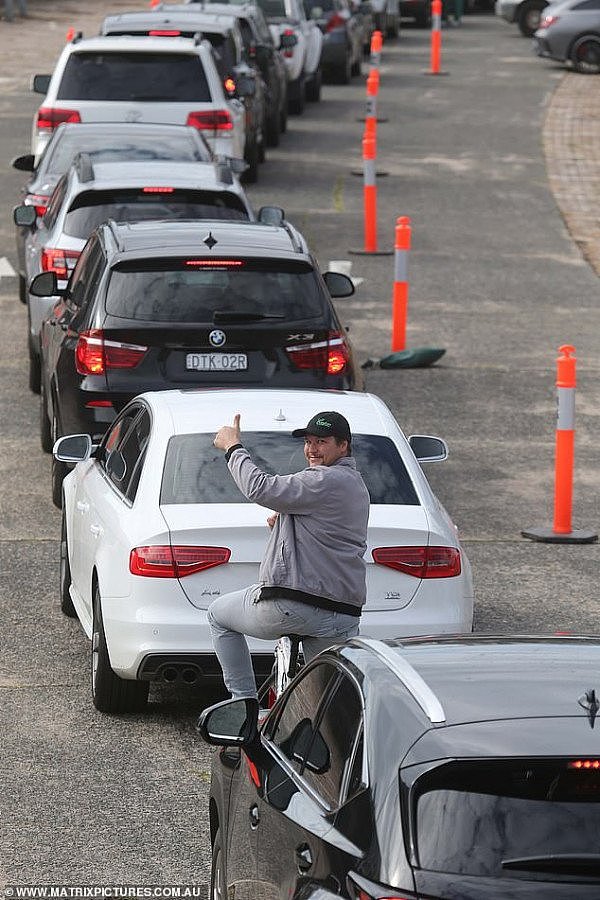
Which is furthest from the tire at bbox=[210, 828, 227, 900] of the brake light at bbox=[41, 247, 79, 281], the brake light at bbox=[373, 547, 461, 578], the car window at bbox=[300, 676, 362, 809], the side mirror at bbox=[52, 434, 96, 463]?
the brake light at bbox=[41, 247, 79, 281]

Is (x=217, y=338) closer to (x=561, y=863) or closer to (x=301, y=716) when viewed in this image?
(x=301, y=716)

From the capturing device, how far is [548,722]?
414 centimetres

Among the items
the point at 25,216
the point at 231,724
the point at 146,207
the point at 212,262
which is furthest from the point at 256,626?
the point at 25,216

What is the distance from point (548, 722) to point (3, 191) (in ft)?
75.0

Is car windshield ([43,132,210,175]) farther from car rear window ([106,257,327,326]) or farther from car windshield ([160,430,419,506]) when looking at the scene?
car windshield ([160,430,419,506])

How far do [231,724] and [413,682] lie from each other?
1092mm

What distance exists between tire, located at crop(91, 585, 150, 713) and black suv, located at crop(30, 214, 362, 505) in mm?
2952

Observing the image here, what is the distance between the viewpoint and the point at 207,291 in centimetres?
1171

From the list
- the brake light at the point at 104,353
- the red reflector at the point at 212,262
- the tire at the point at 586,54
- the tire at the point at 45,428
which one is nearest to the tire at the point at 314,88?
the tire at the point at 586,54

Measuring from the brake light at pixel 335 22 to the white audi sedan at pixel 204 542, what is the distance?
97.6 feet

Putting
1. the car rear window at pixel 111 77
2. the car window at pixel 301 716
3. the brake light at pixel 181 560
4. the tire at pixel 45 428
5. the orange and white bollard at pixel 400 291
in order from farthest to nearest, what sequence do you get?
1. the car rear window at pixel 111 77
2. the orange and white bollard at pixel 400 291
3. the tire at pixel 45 428
4. the brake light at pixel 181 560
5. the car window at pixel 301 716

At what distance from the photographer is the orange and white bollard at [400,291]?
17.7 metres

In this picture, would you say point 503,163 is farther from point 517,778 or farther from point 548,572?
A: point 517,778

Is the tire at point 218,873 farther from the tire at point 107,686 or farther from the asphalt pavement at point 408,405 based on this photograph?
the tire at point 107,686
